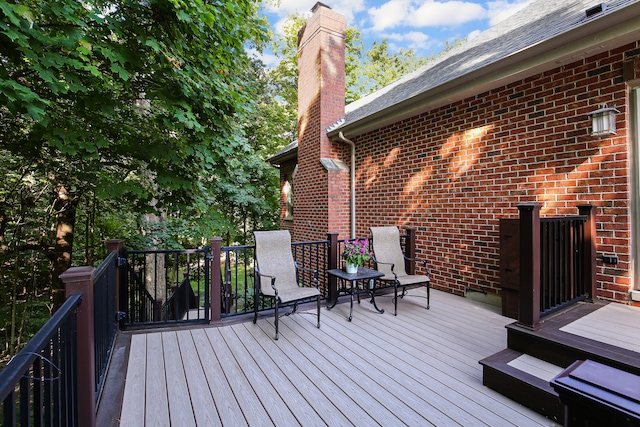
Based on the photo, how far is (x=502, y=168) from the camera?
4000 mm

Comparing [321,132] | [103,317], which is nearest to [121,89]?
[103,317]

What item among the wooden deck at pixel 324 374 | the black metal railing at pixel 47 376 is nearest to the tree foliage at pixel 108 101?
the black metal railing at pixel 47 376

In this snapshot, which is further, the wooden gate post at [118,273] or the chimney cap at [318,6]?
the chimney cap at [318,6]

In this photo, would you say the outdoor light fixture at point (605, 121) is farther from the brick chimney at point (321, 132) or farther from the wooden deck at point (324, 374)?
the brick chimney at point (321, 132)

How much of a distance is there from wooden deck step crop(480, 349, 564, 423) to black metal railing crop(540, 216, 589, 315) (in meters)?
0.61

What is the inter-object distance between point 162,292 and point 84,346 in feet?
27.0

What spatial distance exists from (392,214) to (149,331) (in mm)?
4133

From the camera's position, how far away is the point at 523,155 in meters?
3.79

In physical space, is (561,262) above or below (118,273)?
above

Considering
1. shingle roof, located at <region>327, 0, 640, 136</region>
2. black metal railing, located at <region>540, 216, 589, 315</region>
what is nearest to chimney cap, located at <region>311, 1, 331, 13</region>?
shingle roof, located at <region>327, 0, 640, 136</region>

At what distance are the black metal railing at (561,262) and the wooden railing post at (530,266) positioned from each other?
0.94 feet

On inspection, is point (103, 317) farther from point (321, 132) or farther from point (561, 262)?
point (321, 132)

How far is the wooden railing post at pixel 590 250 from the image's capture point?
10.3ft

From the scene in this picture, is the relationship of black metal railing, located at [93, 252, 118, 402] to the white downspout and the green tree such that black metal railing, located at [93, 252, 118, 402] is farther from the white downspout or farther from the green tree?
the white downspout
